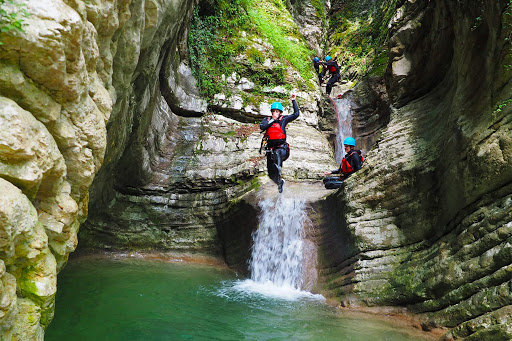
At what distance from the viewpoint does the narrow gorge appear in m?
3.02

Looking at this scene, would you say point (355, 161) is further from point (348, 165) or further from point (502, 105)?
point (502, 105)

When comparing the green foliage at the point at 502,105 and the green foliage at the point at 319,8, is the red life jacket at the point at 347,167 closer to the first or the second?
the green foliage at the point at 502,105

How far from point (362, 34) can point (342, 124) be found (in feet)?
27.1

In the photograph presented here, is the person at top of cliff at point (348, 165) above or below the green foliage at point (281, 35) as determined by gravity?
below

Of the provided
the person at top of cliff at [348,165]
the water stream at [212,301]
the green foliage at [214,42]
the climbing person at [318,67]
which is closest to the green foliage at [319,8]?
the climbing person at [318,67]

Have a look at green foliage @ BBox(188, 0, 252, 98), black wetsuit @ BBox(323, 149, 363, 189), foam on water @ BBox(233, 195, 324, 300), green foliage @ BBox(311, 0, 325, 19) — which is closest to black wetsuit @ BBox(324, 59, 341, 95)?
green foliage @ BBox(188, 0, 252, 98)

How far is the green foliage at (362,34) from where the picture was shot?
59.0 feet

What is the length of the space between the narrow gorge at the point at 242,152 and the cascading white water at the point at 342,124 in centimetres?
11

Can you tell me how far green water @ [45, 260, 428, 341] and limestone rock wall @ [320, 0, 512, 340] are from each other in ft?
2.99

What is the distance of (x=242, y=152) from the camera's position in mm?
12344

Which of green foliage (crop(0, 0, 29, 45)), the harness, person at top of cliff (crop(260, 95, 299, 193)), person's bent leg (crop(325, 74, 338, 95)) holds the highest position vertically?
the harness

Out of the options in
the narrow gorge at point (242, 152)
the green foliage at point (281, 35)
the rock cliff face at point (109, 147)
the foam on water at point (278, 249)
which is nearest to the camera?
the rock cliff face at point (109, 147)

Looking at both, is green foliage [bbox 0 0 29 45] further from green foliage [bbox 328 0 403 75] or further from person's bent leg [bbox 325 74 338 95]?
person's bent leg [bbox 325 74 338 95]

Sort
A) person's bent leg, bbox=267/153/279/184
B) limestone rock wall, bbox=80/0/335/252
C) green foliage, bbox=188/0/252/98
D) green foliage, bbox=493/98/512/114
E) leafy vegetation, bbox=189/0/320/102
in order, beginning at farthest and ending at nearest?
1. leafy vegetation, bbox=189/0/320/102
2. green foliage, bbox=188/0/252/98
3. person's bent leg, bbox=267/153/279/184
4. limestone rock wall, bbox=80/0/335/252
5. green foliage, bbox=493/98/512/114
